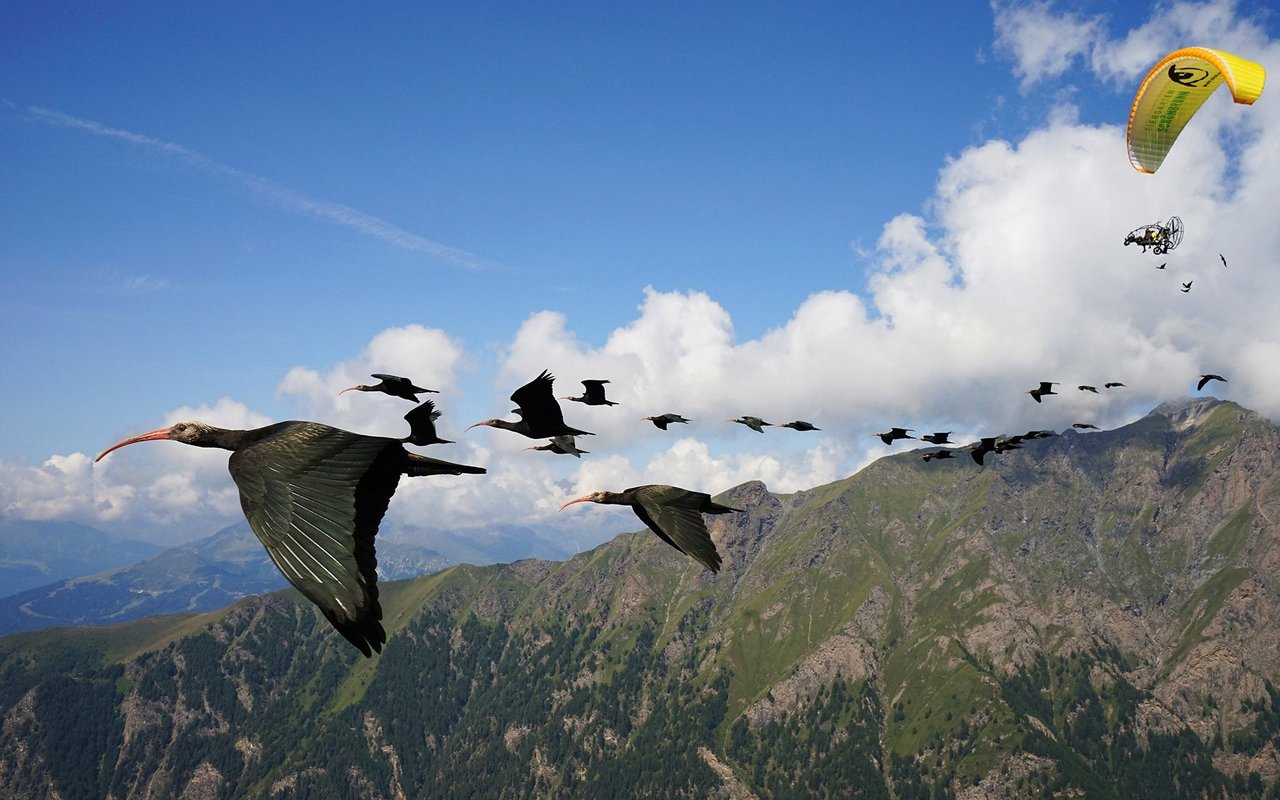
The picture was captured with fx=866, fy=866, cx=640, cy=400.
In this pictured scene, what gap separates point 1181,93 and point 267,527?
49.3m

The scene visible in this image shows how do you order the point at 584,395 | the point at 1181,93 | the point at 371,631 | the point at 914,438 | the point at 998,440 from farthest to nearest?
the point at 1181,93 < the point at 998,440 < the point at 914,438 < the point at 584,395 < the point at 371,631

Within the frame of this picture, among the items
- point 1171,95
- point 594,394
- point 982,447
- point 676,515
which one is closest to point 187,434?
point 676,515

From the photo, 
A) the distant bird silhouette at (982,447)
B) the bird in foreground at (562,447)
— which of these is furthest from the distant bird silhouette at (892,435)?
the bird in foreground at (562,447)

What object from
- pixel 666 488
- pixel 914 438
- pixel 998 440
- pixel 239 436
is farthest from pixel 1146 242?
pixel 239 436

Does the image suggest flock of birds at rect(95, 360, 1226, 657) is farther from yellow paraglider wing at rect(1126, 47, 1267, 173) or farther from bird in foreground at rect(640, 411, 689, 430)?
yellow paraglider wing at rect(1126, 47, 1267, 173)

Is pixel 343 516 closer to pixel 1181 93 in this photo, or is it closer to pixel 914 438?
pixel 914 438

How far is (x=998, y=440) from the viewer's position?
1227 inches

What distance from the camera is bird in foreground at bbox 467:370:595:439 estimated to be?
13.3m

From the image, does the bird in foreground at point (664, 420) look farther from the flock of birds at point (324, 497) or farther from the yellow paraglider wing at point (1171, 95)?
the yellow paraglider wing at point (1171, 95)

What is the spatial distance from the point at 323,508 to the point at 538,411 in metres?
9.48

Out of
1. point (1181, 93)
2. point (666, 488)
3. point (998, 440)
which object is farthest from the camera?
point (1181, 93)

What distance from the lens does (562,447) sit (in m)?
14.3

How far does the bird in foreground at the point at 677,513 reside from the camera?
9.78m

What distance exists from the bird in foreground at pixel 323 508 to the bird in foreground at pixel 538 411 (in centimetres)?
757
